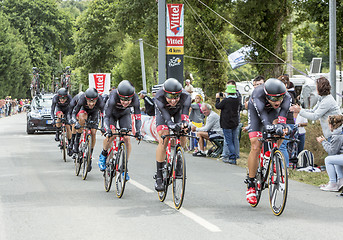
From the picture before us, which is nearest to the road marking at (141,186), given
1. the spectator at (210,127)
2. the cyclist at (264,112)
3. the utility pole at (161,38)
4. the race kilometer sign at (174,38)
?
the cyclist at (264,112)

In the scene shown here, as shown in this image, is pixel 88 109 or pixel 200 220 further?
pixel 88 109

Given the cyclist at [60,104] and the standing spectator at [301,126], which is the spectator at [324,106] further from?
the cyclist at [60,104]

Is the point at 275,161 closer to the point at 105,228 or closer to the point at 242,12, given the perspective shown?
the point at 105,228

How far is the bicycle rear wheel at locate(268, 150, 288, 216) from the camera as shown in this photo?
8.07 metres

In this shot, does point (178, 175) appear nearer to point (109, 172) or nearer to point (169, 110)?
point (169, 110)

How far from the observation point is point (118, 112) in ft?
36.7

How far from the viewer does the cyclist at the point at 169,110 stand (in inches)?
359

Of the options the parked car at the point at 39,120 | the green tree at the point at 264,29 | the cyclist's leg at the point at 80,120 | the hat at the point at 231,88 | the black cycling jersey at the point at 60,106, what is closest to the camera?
the cyclist's leg at the point at 80,120

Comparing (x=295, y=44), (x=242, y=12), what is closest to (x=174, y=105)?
(x=242, y=12)

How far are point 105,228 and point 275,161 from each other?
8.12 ft

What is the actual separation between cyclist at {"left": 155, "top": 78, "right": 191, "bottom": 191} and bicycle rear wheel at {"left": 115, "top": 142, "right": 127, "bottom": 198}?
0.68 meters

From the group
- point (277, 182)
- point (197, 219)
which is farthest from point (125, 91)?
point (277, 182)

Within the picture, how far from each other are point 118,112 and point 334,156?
154 inches

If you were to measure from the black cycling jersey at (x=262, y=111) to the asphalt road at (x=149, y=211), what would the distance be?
1244mm
